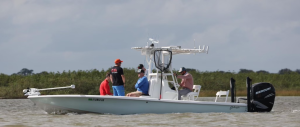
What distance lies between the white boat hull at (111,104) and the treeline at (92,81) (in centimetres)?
1846

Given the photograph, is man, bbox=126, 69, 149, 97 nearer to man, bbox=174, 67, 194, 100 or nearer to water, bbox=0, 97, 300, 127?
water, bbox=0, 97, 300, 127

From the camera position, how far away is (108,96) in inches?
669

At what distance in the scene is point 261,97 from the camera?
61.2 feet

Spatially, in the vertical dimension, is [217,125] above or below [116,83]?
below

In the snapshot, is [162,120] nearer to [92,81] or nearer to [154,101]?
[154,101]

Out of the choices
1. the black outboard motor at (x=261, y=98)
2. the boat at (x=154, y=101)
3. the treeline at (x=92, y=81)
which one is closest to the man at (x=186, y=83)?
the boat at (x=154, y=101)

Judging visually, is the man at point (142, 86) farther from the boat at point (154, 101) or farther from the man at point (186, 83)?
the man at point (186, 83)

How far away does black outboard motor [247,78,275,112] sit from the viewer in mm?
18594

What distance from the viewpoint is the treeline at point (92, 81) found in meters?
38.3

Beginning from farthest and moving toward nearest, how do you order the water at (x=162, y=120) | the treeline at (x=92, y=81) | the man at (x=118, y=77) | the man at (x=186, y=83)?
the treeline at (x=92, y=81) → the man at (x=186, y=83) → the man at (x=118, y=77) → the water at (x=162, y=120)

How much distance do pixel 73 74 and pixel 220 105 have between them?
26543 millimetres

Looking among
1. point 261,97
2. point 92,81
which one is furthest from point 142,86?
point 92,81

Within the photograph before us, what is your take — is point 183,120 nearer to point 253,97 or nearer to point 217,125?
point 217,125

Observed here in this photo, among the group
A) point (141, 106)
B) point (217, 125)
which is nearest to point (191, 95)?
point (141, 106)
